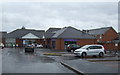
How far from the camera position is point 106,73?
1048 cm

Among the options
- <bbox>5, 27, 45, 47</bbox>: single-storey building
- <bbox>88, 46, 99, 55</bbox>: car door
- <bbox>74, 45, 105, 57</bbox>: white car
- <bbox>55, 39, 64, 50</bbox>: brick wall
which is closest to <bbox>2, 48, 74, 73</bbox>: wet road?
<bbox>74, 45, 105, 57</bbox>: white car

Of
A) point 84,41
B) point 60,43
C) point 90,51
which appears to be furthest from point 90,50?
point 84,41

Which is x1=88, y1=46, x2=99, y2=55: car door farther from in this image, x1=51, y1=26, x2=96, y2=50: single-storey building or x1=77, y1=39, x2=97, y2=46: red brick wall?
x1=77, y1=39, x2=97, y2=46: red brick wall

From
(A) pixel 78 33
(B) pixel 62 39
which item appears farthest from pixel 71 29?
(B) pixel 62 39

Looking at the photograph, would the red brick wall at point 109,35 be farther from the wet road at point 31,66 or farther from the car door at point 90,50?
the wet road at point 31,66

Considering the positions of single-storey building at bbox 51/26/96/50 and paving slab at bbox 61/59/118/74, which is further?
single-storey building at bbox 51/26/96/50

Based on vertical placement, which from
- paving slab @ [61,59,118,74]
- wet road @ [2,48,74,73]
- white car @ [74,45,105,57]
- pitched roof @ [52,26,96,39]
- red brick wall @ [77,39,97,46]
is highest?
pitched roof @ [52,26,96,39]

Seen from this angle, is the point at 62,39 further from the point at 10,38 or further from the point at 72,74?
the point at 72,74

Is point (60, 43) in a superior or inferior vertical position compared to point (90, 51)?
superior

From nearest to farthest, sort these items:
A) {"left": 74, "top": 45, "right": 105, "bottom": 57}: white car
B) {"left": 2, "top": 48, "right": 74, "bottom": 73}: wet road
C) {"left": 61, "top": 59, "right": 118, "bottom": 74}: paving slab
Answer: {"left": 61, "top": 59, "right": 118, "bottom": 74}: paving slab, {"left": 2, "top": 48, "right": 74, "bottom": 73}: wet road, {"left": 74, "top": 45, "right": 105, "bottom": 57}: white car

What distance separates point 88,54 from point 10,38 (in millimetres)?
41628

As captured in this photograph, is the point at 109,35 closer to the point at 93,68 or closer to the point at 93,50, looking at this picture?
the point at 93,50

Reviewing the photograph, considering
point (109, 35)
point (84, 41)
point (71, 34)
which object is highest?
point (109, 35)

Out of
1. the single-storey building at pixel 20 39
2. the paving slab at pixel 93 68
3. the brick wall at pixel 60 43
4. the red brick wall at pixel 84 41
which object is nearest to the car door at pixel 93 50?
the paving slab at pixel 93 68
